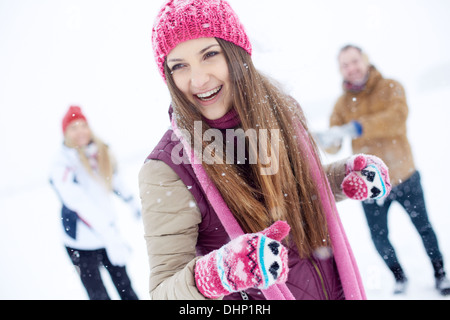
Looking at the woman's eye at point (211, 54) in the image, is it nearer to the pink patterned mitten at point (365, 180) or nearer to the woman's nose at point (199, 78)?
the woman's nose at point (199, 78)

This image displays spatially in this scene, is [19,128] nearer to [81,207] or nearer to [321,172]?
[81,207]

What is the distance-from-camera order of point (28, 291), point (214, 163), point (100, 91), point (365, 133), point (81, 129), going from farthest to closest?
point (100, 91)
point (28, 291)
point (81, 129)
point (365, 133)
point (214, 163)

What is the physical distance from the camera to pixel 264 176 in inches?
38.9

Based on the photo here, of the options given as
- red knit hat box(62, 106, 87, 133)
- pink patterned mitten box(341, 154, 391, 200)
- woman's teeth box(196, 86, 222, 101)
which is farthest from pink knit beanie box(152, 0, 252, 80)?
red knit hat box(62, 106, 87, 133)

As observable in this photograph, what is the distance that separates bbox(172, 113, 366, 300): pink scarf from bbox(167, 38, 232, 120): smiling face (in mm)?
130

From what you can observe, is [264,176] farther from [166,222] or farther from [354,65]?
[354,65]

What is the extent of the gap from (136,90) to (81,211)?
29.5ft

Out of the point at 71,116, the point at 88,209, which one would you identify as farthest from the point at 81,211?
the point at 71,116

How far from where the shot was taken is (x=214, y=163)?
94 cm

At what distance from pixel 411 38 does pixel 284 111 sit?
41.3 ft

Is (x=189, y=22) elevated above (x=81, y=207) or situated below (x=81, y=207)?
above

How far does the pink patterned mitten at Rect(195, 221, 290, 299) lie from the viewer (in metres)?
0.70

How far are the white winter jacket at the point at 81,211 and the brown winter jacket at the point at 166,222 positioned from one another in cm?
165

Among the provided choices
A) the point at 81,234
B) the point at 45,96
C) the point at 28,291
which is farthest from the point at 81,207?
the point at 45,96
